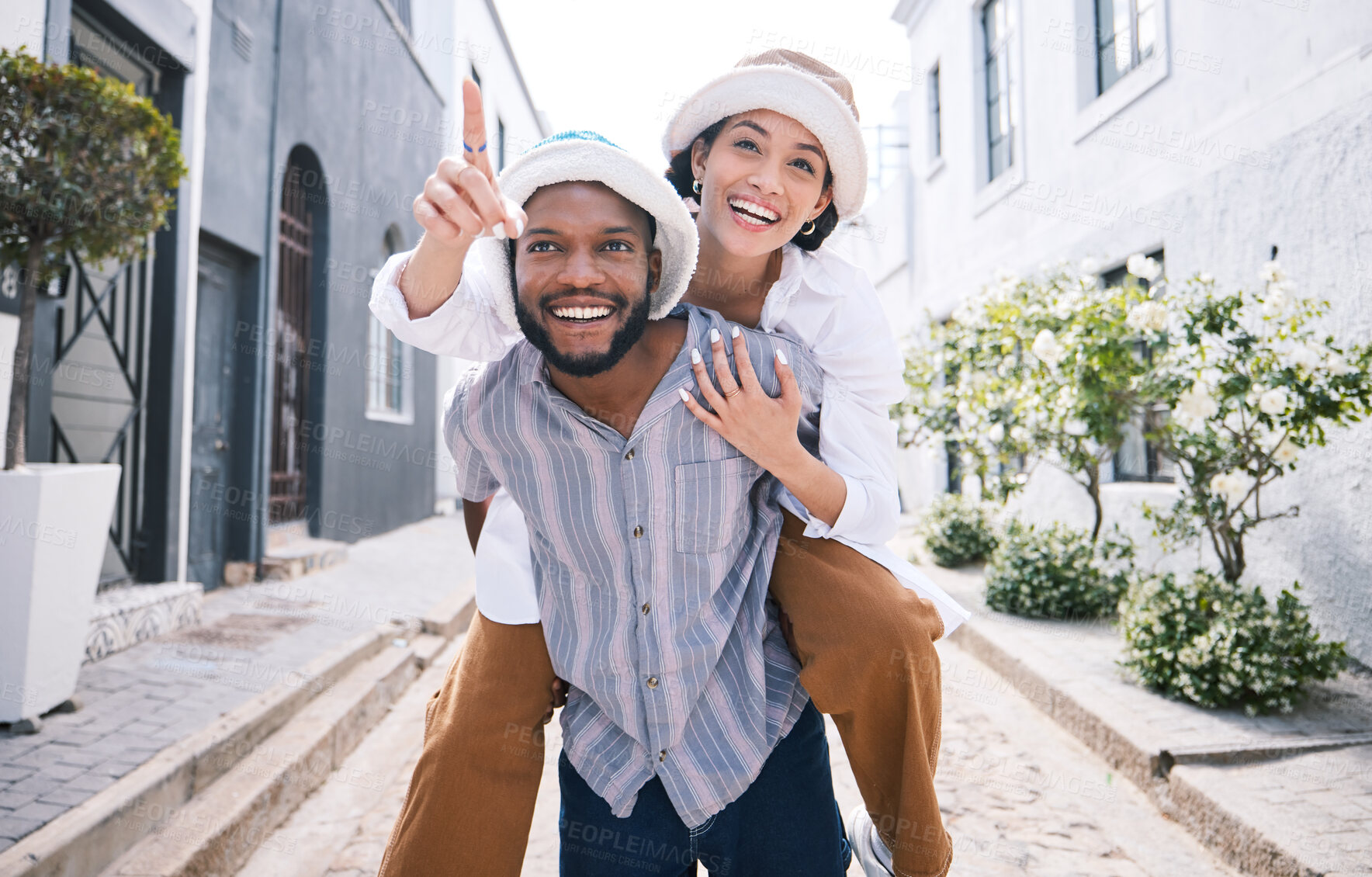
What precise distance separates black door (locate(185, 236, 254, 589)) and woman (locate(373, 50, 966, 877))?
20.4 feet

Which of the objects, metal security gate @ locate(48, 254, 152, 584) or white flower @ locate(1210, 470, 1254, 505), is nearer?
white flower @ locate(1210, 470, 1254, 505)

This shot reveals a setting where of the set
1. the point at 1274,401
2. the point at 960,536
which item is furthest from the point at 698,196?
Answer: the point at 960,536

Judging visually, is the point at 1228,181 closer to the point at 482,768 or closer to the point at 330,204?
the point at 482,768

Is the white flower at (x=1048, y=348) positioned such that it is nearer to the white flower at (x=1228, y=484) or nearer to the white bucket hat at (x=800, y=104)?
the white flower at (x=1228, y=484)

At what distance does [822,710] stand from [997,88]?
10.5m

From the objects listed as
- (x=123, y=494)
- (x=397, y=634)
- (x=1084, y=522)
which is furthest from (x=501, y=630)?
(x=1084, y=522)

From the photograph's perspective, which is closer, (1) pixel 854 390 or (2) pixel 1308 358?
(1) pixel 854 390

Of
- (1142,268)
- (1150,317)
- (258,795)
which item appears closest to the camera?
(258,795)

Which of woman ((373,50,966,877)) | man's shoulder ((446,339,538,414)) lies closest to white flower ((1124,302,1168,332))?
woman ((373,50,966,877))

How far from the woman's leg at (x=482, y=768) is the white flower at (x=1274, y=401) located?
4142 millimetres

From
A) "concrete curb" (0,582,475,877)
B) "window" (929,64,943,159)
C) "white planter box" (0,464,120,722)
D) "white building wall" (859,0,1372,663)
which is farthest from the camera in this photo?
"window" (929,64,943,159)

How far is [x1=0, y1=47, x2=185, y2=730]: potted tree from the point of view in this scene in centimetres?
353

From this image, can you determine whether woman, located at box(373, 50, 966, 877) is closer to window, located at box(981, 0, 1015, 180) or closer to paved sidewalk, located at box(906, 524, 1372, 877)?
paved sidewalk, located at box(906, 524, 1372, 877)

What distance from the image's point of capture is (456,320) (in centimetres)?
180
